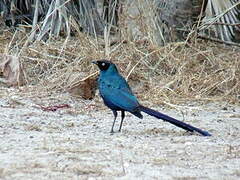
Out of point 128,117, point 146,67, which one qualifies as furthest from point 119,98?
point 146,67

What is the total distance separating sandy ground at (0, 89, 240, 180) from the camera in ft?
15.4

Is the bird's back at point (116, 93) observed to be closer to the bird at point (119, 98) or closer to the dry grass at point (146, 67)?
the bird at point (119, 98)

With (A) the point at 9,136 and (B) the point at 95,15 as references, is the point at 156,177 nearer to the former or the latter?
(A) the point at 9,136

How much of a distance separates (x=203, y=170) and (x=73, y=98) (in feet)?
12.3

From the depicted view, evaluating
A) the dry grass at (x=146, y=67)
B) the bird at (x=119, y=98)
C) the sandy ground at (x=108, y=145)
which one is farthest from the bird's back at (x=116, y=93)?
the dry grass at (x=146, y=67)

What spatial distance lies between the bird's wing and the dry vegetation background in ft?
0.83

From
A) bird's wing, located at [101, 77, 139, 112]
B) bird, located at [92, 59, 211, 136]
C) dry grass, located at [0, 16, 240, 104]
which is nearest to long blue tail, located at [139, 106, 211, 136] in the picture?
bird, located at [92, 59, 211, 136]

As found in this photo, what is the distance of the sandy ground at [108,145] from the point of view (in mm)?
4699

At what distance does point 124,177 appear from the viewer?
4559 mm

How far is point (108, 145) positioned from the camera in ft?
18.4

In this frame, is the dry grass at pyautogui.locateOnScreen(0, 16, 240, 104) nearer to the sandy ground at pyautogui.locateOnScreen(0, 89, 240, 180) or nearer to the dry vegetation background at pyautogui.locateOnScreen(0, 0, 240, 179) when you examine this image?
the dry vegetation background at pyautogui.locateOnScreen(0, 0, 240, 179)

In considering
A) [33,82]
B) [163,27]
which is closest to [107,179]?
[33,82]

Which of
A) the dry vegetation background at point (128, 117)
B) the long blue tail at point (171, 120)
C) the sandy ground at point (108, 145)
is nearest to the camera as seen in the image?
the sandy ground at point (108, 145)

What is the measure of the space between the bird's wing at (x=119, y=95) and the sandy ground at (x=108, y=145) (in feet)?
0.83
